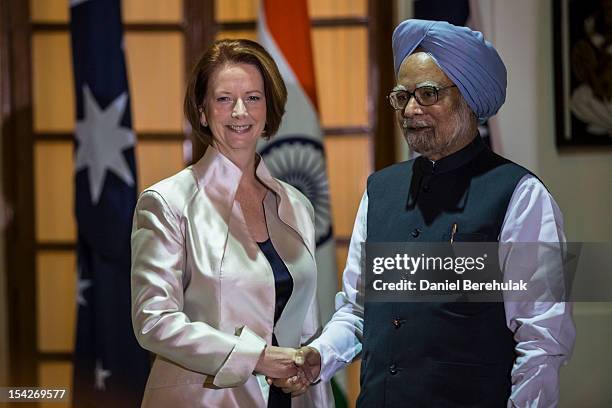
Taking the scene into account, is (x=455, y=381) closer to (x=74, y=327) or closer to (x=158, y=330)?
(x=158, y=330)

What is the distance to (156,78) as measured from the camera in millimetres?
3656

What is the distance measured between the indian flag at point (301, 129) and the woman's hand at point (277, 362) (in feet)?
3.85

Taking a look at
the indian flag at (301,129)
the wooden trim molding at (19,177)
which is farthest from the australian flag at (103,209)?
the indian flag at (301,129)

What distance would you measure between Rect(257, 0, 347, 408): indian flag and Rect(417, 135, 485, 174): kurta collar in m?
1.15

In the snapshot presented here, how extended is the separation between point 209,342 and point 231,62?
24.8 inches

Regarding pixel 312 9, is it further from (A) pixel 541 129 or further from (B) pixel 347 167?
(A) pixel 541 129

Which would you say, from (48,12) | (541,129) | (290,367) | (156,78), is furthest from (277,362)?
(48,12)

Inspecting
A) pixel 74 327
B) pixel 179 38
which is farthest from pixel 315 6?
pixel 74 327

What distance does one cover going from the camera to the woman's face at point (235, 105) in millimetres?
1999

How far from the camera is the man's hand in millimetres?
2002

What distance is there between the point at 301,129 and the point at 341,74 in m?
0.52

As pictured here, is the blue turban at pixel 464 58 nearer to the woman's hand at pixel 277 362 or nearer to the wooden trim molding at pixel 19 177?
the woman's hand at pixel 277 362

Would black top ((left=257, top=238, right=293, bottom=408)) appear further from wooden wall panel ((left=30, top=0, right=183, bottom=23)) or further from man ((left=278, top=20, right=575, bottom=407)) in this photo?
wooden wall panel ((left=30, top=0, right=183, bottom=23))

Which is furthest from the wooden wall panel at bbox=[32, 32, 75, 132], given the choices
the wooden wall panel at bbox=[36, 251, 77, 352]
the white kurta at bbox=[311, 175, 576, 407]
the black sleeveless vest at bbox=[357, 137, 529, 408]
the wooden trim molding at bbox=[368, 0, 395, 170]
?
the white kurta at bbox=[311, 175, 576, 407]
